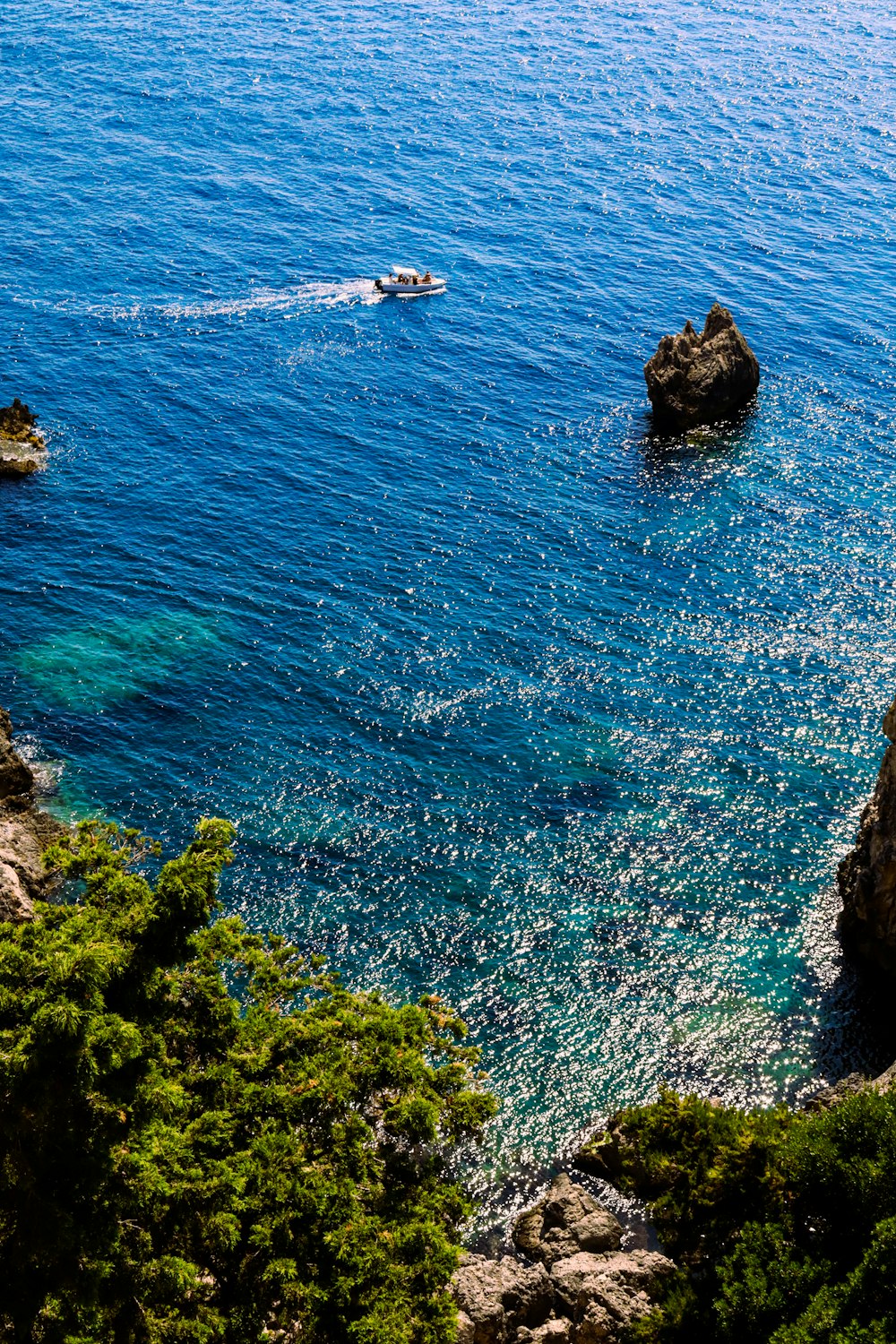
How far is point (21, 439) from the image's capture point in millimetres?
96562

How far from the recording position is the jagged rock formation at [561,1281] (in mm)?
44188

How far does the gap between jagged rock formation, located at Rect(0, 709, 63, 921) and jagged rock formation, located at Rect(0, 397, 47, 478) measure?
107 ft

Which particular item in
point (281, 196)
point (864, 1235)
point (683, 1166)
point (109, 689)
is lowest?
point (109, 689)

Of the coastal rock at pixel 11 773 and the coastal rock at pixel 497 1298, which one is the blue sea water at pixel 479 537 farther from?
the coastal rock at pixel 497 1298


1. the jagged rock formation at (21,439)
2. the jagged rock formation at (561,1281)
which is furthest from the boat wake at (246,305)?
the jagged rock formation at (561,1281)

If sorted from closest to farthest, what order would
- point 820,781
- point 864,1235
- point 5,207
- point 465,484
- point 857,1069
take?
1. point 864,1235
2. point 857,1069
3. point 820,781
4. point 465,484
5. point 5,207

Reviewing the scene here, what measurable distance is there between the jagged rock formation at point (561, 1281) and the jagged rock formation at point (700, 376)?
228 ft

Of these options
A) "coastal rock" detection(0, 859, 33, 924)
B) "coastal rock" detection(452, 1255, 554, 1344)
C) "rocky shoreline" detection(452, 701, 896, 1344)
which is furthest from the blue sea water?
"coastal rock" detection(0, 859, 33, 924)

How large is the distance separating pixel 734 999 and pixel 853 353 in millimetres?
76252

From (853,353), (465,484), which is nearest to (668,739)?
(465,484)

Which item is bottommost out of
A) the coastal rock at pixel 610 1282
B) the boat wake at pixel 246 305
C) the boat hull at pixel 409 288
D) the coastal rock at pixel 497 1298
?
the coastal rock at pixel 497 1298

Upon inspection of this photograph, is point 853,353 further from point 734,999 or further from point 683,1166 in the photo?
point 683,1166

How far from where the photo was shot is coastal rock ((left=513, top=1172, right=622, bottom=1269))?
48250 mm

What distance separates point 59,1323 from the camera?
108 ft
